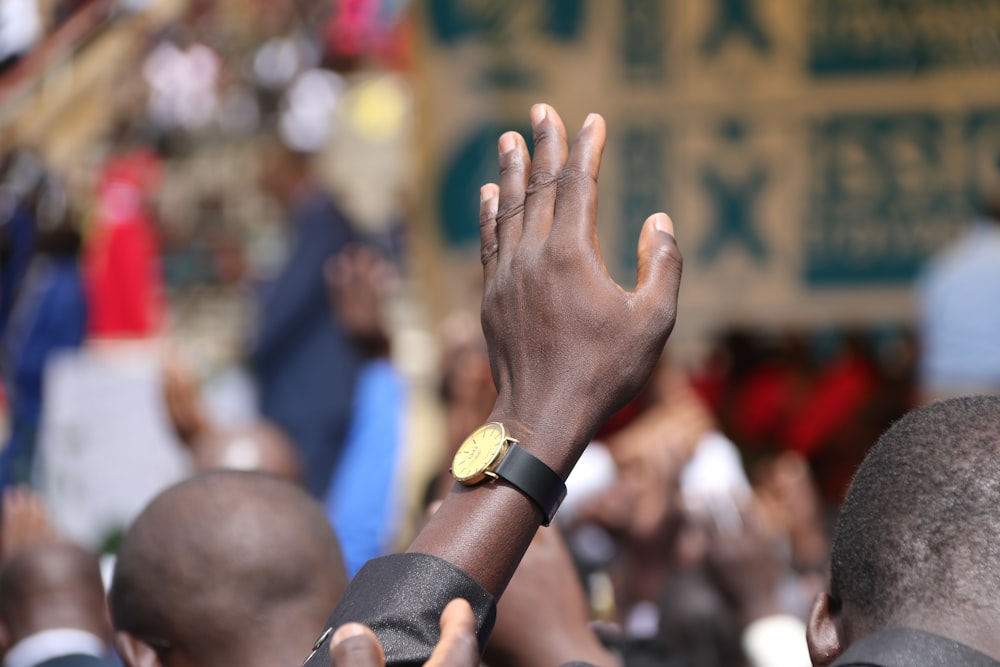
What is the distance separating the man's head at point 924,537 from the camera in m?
1.12

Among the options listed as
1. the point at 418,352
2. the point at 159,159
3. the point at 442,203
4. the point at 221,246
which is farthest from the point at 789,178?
the point at 159,159

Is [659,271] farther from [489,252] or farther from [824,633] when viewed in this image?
[824,633]

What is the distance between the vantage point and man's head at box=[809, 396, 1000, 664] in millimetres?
1124

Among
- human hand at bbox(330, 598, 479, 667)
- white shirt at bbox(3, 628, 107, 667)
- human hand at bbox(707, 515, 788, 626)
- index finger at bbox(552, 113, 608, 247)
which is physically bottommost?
human hand at bbox(707, 515, 788, 626)

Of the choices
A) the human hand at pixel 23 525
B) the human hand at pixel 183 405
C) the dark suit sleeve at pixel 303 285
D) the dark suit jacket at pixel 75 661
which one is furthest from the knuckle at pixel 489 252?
the dark suit sleeve at pixel 303 285

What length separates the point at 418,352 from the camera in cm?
888

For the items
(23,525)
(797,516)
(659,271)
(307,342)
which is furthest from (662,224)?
(307,342)

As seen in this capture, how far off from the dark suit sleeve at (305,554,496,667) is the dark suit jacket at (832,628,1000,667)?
0.35 meters

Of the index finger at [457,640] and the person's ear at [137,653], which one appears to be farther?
the person's ear at [137,653]

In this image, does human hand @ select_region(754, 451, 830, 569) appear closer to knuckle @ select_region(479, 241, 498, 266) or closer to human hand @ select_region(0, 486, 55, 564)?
human hand @ select_region(0, 486, 55, 564)

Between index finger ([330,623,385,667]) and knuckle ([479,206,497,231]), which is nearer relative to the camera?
index finger ([330,623,385,667])

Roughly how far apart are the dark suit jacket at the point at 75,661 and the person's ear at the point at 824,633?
4.45ft

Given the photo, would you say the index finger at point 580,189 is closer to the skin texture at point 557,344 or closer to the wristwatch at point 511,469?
the skin texture at point 557,344

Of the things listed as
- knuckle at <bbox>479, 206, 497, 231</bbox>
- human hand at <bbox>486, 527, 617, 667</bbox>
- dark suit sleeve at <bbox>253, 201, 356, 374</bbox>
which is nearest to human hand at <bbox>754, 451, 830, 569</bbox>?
dark suit sleeve at <bbox>253, 201, 356, 374</bbox>
